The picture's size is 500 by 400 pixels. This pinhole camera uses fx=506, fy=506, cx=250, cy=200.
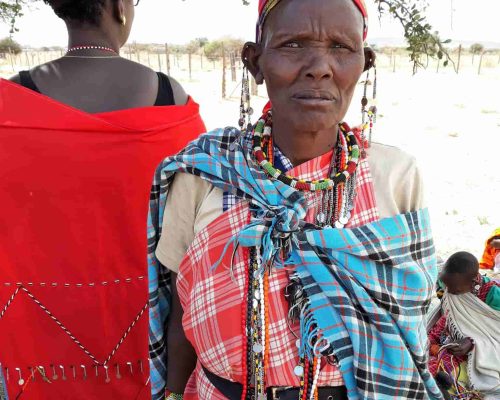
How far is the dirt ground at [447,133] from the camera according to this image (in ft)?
20.4

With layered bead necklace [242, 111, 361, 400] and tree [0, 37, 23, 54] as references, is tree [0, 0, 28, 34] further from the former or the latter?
tree [0, 37, 23, 54]

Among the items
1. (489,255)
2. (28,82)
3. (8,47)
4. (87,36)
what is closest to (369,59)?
(87,36)

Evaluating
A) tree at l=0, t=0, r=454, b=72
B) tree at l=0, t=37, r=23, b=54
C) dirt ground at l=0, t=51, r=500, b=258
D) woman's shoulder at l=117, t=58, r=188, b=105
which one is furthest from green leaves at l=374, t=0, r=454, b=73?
tree at l=0, t=37, r=23, b=54

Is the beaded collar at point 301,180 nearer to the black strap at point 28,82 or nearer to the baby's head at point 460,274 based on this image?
the black strap at point 28,82

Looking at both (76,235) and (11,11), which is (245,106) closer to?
(76,235)

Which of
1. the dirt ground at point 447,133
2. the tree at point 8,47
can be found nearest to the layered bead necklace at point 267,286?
the dirt ground at point 447,133

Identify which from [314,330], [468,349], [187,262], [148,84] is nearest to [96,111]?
[148,84]

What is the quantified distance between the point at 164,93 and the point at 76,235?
2.18ft

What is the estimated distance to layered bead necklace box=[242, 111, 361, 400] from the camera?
4.06 ft

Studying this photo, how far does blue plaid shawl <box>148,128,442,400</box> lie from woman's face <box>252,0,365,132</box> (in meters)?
0.20

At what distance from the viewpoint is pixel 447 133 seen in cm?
1128

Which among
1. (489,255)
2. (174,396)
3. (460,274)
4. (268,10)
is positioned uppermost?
(268,10)

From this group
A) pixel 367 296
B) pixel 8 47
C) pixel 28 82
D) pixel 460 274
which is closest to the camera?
pixel 367 296

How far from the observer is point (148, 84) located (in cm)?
201
